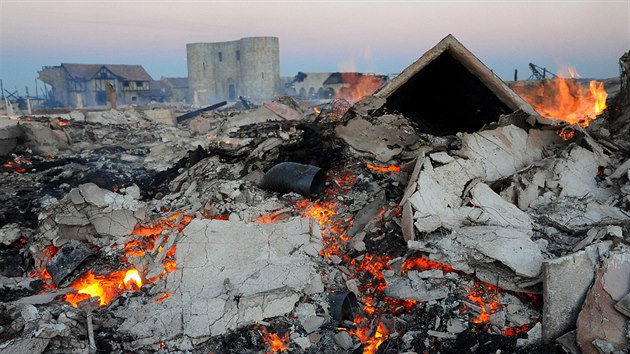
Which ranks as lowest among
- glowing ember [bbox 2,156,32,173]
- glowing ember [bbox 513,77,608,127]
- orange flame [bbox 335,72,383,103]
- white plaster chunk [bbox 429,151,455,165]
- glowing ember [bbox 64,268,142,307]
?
glowing ember [bbox 64,268,142,307]

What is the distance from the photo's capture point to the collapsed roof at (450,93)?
231 inches

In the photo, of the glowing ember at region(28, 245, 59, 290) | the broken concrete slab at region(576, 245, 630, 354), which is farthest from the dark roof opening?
the glowing ember at region(28, 245, 59, 290)

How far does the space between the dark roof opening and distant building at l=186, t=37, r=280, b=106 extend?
34.9m

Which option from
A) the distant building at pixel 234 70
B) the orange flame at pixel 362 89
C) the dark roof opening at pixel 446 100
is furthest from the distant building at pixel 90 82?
the dark roof opening at pixel 446 100

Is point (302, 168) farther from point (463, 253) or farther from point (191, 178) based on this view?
point (463, 253)

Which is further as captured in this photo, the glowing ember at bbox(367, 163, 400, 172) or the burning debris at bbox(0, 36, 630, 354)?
the glowing ember at bbox(367, 163, 400, 172)

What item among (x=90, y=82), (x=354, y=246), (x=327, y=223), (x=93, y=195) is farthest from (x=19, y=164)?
(x=90, y=82)

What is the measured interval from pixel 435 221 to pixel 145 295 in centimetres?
294

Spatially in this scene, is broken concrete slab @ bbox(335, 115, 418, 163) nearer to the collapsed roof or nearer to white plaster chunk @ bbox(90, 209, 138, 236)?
the collapsed roof

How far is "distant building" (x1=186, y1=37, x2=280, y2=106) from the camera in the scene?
4081 cm

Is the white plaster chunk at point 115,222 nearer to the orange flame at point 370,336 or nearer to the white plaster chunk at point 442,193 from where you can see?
the orange flame at point 370,336

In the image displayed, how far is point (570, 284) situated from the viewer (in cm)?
319

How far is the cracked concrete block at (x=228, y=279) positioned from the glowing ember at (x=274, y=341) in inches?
6.4

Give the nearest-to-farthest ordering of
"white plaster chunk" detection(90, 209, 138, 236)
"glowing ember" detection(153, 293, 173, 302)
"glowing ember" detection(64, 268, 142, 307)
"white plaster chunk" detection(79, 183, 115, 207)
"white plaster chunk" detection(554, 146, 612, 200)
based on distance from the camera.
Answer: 1. "glowing ember" detection(153, 293, 173, 302)
2. "glowing ember" detection(64, 268, 142, 307)
3. "white plaster chunk" detection(554, 146, 612, 200)
4. "white plaster chunk" detection(90, 209, 138, 236)
5. "white plaster chunk" detection(79, 183, 115, 207)
